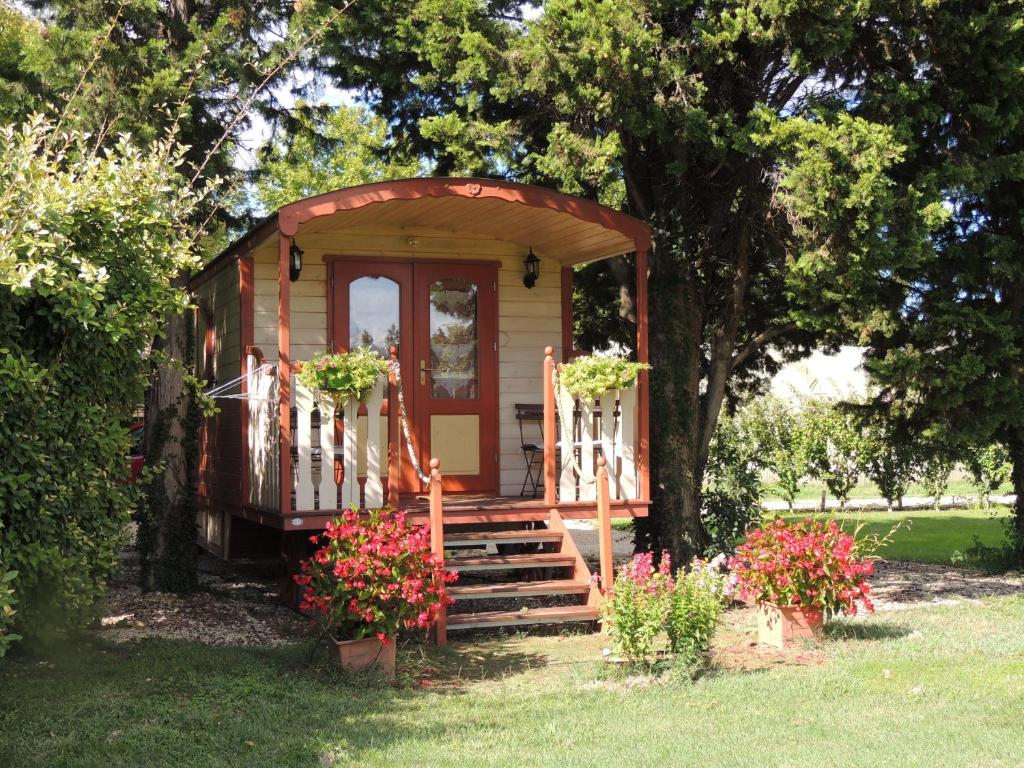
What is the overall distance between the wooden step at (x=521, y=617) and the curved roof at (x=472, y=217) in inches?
124

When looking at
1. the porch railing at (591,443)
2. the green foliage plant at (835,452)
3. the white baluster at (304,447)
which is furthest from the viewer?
the green foliage plant at (835,452)

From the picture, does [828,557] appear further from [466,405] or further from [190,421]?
[190,421]

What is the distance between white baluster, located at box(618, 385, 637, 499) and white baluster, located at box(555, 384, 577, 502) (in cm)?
43

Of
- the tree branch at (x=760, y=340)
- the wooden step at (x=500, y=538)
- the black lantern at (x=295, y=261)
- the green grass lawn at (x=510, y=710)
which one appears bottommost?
the green grass lawn at (x=510, y=710)

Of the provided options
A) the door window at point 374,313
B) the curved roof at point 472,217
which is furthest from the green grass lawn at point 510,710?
the door window at point 374,313

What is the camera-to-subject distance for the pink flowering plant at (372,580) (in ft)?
22.6

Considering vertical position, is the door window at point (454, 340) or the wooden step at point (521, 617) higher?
the door window at point (454, 340)

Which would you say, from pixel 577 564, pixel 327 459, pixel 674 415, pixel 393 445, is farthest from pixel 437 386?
pixel 577 564

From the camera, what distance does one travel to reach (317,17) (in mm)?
9742

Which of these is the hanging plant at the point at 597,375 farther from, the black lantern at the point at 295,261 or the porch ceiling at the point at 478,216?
the black lantern at the point at 295,261

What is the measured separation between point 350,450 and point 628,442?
95.2 inches

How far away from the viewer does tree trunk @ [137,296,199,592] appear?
976 centimetres

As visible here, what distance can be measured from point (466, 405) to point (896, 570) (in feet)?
17.5

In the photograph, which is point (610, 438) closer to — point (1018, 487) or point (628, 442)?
point (628, 442)
